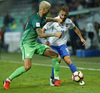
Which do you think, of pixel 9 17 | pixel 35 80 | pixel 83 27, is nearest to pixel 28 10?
pixel 9 17

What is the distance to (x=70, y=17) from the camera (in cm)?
2102

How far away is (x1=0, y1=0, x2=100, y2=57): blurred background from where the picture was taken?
62.6ft

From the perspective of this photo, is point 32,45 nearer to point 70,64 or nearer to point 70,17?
point 70,64

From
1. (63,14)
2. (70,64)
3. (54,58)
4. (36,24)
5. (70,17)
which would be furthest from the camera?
(70,17)

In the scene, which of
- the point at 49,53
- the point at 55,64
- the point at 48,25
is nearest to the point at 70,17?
the point at 48,25

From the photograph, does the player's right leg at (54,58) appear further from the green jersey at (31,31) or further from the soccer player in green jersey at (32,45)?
the green jersey at (31,31)

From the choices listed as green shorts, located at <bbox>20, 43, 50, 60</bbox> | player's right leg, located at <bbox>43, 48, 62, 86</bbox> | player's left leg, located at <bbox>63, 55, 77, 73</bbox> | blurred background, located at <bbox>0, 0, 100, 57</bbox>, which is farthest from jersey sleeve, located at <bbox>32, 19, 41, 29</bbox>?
blurred background, located at <bbox>0, 0, 100, 57</bbox>

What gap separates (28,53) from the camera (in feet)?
22.4

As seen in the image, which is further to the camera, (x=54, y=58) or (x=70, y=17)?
(x=70, y=17)

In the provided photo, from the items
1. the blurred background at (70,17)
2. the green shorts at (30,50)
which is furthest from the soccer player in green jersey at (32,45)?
the blurred background at (70,17)

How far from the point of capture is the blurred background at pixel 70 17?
19.1 m

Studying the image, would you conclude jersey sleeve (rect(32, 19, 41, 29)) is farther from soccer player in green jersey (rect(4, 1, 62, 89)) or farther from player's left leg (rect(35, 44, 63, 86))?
player's left leg (rect(35, 44, 63, 86))

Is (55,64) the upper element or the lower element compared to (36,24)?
lower

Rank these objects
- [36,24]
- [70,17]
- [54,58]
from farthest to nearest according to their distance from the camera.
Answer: [70,17], [54,58], [36,24]
